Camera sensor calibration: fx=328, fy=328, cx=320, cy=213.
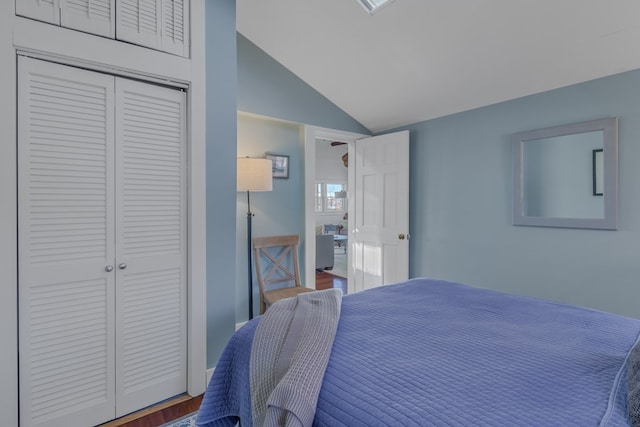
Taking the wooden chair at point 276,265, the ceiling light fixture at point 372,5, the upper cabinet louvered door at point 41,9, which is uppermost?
the ceiling light fixture at point 372,5

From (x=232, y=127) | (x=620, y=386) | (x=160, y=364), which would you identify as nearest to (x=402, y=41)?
(x=232, y=127)

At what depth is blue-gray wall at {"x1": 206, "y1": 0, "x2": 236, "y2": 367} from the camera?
2.11 metres

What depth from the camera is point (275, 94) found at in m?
3.14

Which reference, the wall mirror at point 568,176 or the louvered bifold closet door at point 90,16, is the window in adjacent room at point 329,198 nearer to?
the wall mirror at point 568,176

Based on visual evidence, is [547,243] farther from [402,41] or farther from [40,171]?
[40,171]

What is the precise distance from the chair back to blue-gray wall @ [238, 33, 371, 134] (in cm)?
120

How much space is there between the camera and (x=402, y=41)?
2529mm

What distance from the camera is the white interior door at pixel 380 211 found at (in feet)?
11.3

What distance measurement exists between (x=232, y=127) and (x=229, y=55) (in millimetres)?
475

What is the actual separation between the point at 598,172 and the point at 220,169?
2.60 metres

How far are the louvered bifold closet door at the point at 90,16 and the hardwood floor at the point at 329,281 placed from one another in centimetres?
396

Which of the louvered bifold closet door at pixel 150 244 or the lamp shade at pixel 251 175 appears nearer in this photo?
the louvered bifold closet door at pixel 150 244

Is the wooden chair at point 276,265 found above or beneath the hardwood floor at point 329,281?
above

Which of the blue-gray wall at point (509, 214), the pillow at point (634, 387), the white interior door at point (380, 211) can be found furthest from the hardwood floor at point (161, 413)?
the blue-gray wall at point (509, 214)
